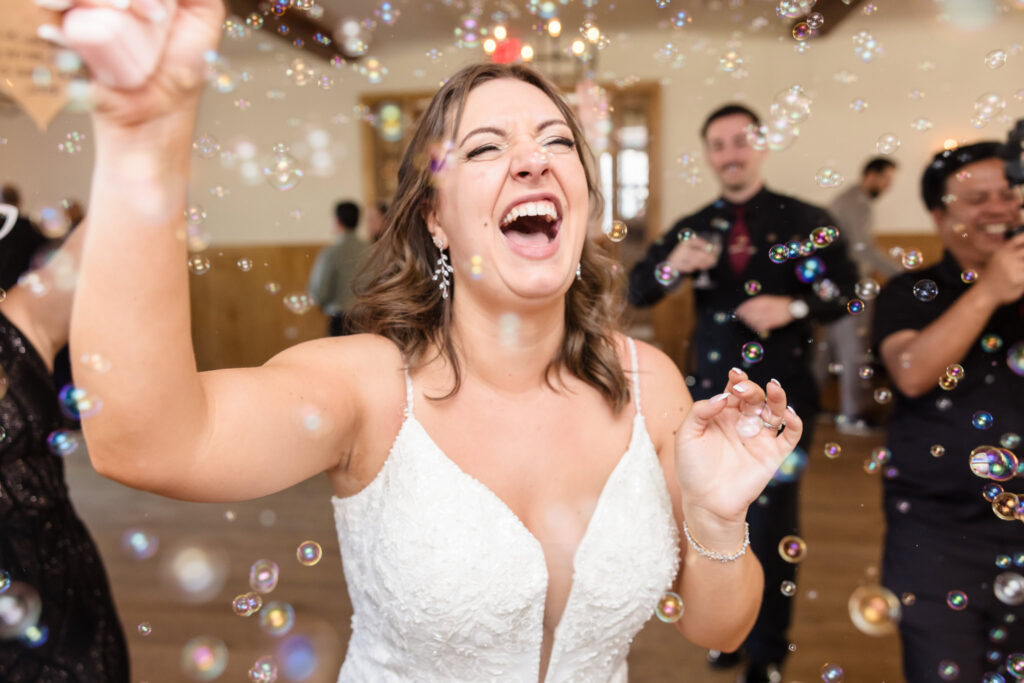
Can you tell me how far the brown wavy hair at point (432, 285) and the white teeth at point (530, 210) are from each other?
15cm

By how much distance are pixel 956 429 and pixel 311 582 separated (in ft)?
7.35

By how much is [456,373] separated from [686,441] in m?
0.39

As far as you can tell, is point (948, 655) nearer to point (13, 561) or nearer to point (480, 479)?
point (480, 479)

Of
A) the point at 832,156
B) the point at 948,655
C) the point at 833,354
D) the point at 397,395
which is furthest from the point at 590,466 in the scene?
the point at 832,156

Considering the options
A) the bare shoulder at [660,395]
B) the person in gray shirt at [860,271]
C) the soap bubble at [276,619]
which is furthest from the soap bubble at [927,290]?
the person in gray shirt at [860,271]

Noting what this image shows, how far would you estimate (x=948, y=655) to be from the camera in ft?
4.52

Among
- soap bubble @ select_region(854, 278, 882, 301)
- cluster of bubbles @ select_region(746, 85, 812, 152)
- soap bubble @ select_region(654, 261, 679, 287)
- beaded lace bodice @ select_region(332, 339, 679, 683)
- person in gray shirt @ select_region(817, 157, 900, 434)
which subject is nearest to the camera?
beaded lace bodice @ select_region(332, 339, 679, 683)

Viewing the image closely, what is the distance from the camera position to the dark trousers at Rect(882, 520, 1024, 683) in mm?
1364

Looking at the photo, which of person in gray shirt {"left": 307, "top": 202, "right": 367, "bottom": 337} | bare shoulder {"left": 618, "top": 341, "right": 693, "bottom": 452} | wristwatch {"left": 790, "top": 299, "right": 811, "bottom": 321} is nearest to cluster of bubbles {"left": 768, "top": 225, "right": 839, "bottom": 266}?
wristwatch {"left": 790, "top": 299, "right": 811, "bottom": 321}

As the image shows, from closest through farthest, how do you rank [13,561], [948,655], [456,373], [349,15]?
[13,561]
[456,373]
[948,655]
[349,15]

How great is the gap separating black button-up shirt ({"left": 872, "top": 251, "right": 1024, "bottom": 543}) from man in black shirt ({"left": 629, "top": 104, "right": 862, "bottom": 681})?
39 centimetres

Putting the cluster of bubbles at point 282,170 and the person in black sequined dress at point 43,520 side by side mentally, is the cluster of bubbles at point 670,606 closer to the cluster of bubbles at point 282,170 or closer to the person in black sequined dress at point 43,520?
the person in black sequined dress at point 43,520

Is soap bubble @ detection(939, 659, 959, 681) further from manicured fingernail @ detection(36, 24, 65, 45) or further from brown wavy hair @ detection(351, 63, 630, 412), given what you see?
manicured fingernail @ detection(36, 24, 65, 45)

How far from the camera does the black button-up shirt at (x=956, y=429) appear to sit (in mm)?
1408
